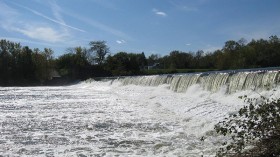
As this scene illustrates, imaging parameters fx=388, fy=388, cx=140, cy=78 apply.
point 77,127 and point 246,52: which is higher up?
point 246,52

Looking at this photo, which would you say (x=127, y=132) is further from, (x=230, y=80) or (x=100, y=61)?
(x=100, y=61)

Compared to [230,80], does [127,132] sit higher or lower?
lower

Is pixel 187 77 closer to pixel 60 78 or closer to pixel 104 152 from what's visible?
pixel 104 152

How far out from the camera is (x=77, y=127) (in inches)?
497

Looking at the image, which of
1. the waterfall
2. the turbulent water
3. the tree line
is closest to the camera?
the turbulent water

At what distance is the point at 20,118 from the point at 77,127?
143 inches

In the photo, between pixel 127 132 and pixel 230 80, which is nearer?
pixel 127 132

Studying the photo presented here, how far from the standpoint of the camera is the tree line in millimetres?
72312

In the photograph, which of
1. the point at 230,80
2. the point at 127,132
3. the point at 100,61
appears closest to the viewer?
the point at 127,132

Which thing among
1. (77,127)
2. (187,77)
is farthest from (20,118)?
(187,77)

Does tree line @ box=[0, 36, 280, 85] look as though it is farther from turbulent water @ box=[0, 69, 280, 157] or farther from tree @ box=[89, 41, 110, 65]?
turbulent water @ box=[0, 69, 280, 157]

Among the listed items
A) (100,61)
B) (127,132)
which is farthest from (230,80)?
(100,61)

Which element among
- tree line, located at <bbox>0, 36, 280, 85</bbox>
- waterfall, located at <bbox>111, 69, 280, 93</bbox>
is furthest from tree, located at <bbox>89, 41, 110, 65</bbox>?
waterfall, located at <bbox>111, 69, 280, 93</bbox>

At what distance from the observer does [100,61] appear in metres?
104
